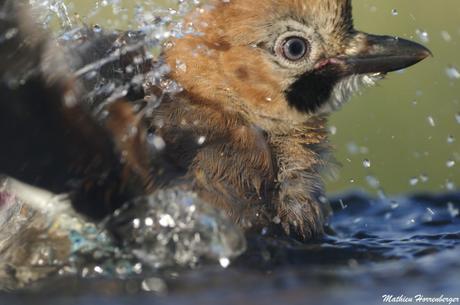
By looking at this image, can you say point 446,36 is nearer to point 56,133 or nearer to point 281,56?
point 281,56

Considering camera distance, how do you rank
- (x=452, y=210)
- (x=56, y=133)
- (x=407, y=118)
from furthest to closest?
(x=407, y=118), (x=452, y=210), (x=56, y=133)

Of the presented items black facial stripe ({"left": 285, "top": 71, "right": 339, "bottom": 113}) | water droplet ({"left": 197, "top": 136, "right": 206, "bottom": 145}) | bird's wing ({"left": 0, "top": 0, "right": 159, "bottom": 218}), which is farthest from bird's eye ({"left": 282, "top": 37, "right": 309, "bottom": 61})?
bird's wing ({"left": 0, "top": 0, "right": 159, "bottom": 218})

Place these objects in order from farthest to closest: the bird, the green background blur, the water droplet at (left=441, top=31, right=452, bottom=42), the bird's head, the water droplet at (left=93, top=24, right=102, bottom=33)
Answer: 1. the water droplet at (left=441, top=31, right=452, bottom=42)
2. the green background blur
3. the water droplet at (left=93, top=24, right=102, bottom=33)
4. the bird's head
5. the bird

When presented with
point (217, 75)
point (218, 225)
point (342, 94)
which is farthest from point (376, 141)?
point (218, 225)

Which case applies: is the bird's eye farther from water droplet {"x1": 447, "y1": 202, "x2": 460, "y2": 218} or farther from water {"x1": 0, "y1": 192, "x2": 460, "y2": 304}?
water droplet {"x1": 447, "y1": 202, "x2": 460, "y2": 218}

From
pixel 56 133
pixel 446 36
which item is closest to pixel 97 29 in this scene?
pixel 56 133

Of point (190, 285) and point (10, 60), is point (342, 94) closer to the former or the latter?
point (190, 285)

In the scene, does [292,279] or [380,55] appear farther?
[380,55]
